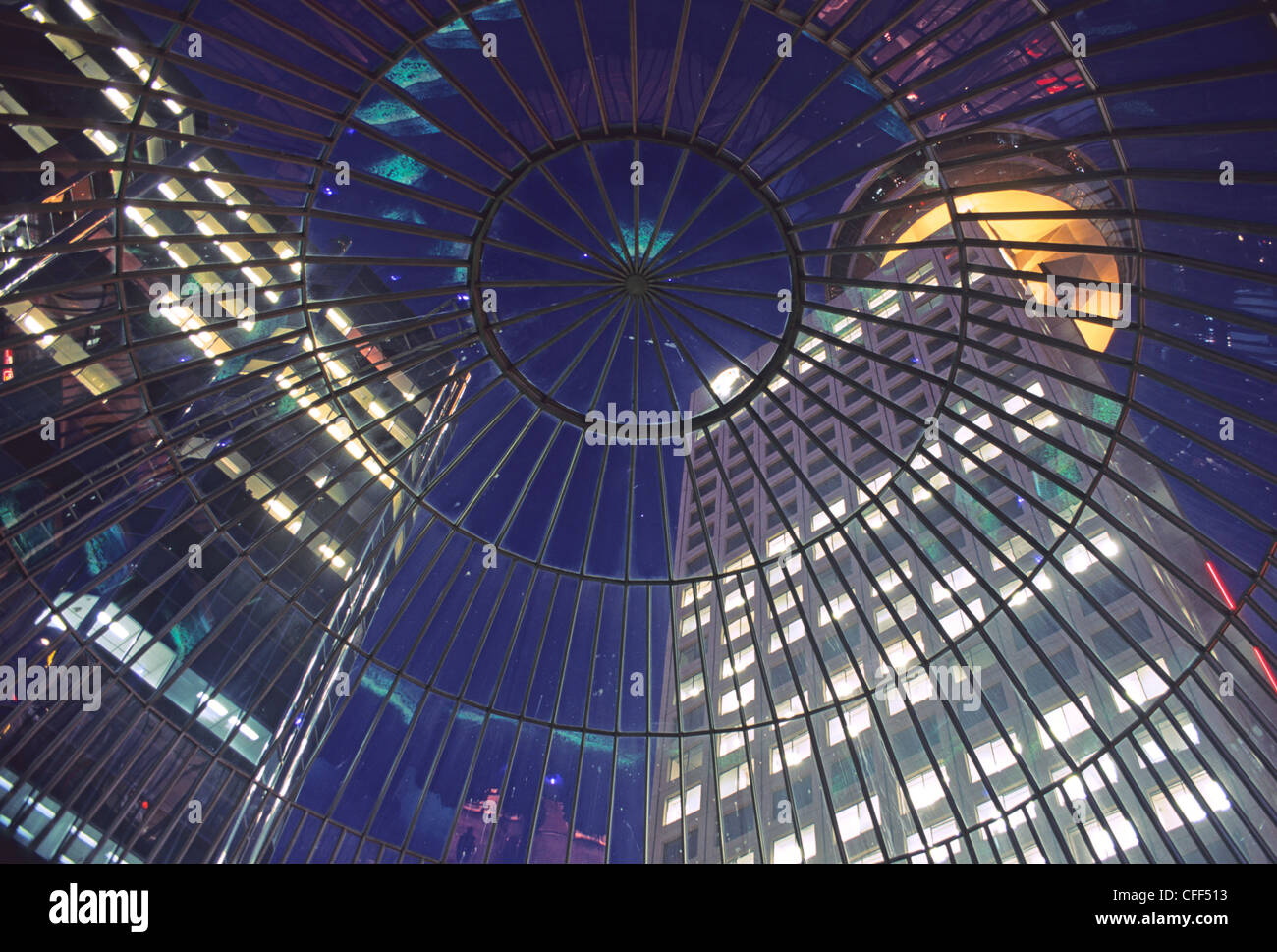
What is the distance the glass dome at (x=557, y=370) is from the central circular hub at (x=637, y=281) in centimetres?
8

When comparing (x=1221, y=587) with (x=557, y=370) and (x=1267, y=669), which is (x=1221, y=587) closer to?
(x=1267, y=669)

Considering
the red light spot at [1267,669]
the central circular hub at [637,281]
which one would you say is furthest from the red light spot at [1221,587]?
the central circular hub at [637,281]

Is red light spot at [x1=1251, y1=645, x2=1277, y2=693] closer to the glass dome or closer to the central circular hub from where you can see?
the glass dome

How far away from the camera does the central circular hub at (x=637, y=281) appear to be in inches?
662

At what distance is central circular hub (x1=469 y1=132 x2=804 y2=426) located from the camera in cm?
1681

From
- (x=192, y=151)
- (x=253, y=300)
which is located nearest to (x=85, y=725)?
(x=253, y=300)

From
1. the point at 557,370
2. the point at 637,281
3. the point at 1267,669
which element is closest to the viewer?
the point at 1267,669

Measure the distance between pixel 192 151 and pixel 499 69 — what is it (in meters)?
6.18

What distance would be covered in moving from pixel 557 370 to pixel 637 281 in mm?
2675

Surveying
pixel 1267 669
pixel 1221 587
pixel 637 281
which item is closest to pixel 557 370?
pixel 637 281

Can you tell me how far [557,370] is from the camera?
19266 mm

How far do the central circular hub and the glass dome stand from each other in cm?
8
